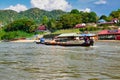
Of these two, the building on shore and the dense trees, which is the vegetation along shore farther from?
the building on shore

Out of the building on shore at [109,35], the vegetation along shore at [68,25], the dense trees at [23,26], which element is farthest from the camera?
the dense trees at [23,26]

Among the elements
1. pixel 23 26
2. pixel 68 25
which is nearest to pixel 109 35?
pixel 68 25

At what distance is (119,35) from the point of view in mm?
108625

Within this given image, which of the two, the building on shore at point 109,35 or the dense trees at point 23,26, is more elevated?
the dense trees at point 23,26

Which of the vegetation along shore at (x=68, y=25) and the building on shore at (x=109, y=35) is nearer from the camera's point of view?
the building on shore at (x=109, y=35)

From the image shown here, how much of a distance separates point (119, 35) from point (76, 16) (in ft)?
161

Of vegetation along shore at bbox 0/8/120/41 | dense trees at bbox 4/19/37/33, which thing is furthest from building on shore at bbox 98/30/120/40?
dense trees at bbox 4/19/37/33

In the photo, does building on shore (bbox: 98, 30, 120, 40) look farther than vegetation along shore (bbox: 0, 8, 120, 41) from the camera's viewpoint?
No

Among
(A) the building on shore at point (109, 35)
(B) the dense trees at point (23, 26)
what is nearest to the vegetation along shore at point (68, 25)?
(B) the dense trees at point (23, 26)

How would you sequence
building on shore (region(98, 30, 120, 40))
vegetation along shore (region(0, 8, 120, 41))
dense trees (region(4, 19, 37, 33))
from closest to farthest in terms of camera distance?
building on shore (region(98, 30, 120, 40)) < vegetation along shore (region(0, 8, 120, 41)) < dense trees (region(4, 19, 37, 33))

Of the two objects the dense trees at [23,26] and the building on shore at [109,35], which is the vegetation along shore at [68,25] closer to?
the dense trees at [23,26]

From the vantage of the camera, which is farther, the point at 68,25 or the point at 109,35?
the point at 68,25

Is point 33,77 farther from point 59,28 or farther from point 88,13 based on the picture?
point 88,13

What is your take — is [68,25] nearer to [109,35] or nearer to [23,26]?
[23,26]
